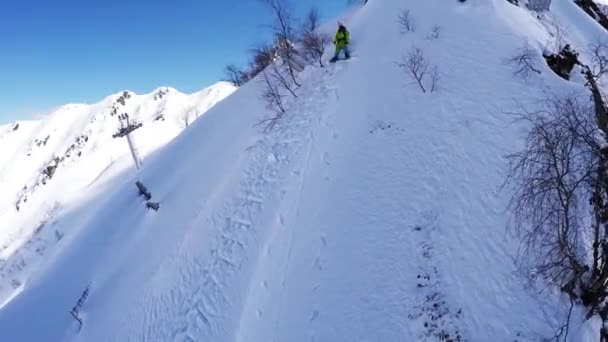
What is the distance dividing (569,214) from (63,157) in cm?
8846

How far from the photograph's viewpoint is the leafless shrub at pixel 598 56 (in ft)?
29.9

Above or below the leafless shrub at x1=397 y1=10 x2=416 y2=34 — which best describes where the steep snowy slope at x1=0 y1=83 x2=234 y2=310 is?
below

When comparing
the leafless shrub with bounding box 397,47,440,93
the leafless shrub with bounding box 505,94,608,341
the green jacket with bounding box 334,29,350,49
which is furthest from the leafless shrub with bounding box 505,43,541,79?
the green jacket with bounding box 334,29,350,49

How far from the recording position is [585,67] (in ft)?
31.3

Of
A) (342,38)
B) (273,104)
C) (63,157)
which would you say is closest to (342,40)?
(342,38)

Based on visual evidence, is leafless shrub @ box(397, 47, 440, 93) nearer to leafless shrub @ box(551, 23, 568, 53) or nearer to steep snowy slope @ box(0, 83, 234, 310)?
leafless shrub @ box(551, 23, 568, 53)

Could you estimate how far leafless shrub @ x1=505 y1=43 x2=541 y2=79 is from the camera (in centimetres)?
916

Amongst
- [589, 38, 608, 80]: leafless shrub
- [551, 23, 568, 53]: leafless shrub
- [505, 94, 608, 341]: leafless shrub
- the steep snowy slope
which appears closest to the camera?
[505, 94, 608, 341]: leafless shrub

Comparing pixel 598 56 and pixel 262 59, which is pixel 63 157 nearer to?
pixel 262 59

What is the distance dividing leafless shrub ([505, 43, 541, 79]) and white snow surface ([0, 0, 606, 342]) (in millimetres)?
204

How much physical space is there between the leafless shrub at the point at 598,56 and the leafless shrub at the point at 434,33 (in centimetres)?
436

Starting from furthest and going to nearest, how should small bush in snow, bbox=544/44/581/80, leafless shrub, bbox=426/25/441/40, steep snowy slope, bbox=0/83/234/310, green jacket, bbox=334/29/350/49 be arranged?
steep snowy slope, bbox=0/83/234/310, green jacket, bbox=334/29/350/49, leafless shrub, bbox=426/25/441/40, small bush in snow, bbox=544/44/581/80

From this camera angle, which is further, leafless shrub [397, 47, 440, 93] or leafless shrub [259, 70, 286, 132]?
leafless shrub [259, 70, 286, 132]

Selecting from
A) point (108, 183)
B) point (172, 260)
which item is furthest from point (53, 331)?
point (108, 183)
